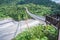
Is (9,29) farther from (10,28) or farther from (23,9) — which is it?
(23,9)

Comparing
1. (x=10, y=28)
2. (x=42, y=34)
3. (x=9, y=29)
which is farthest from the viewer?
(x=10, y=28)

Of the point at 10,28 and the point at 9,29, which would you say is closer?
the point at 9,29

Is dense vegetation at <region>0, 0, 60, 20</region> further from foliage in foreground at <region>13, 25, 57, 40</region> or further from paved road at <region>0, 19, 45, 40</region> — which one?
foliage in foreground at <region>13, 25, 57, 40</region>

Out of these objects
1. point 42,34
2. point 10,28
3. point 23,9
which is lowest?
point 10,28

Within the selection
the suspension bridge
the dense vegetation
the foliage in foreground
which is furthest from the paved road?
the foliage in foreground

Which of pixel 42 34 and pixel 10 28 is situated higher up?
pixel 42 34

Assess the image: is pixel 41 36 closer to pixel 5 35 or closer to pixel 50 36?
pixel 50 36

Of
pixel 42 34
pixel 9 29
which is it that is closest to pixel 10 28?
pixel 9 29

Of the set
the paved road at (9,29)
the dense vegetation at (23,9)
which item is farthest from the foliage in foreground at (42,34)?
the dense vegetation at (23,9)

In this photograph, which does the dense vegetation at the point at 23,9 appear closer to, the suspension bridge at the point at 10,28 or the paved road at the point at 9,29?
the suspension bridge at the point at 10,28

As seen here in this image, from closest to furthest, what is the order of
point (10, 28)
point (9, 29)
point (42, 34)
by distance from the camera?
1. point (42, 34)
2. point (9, 29)
3. point (10, 28)

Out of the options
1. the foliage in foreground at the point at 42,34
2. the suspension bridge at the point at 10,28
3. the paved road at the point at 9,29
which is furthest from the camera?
the suspension bridge at the point at 10,28

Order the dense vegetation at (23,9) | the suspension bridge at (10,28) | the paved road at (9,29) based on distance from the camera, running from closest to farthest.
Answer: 1. the paved road at (9,29)
2. the suspension bridge at (10,28)
3. the dense vegetation at (23,9)

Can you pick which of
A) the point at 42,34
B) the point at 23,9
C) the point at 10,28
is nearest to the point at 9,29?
the point at 10,28
